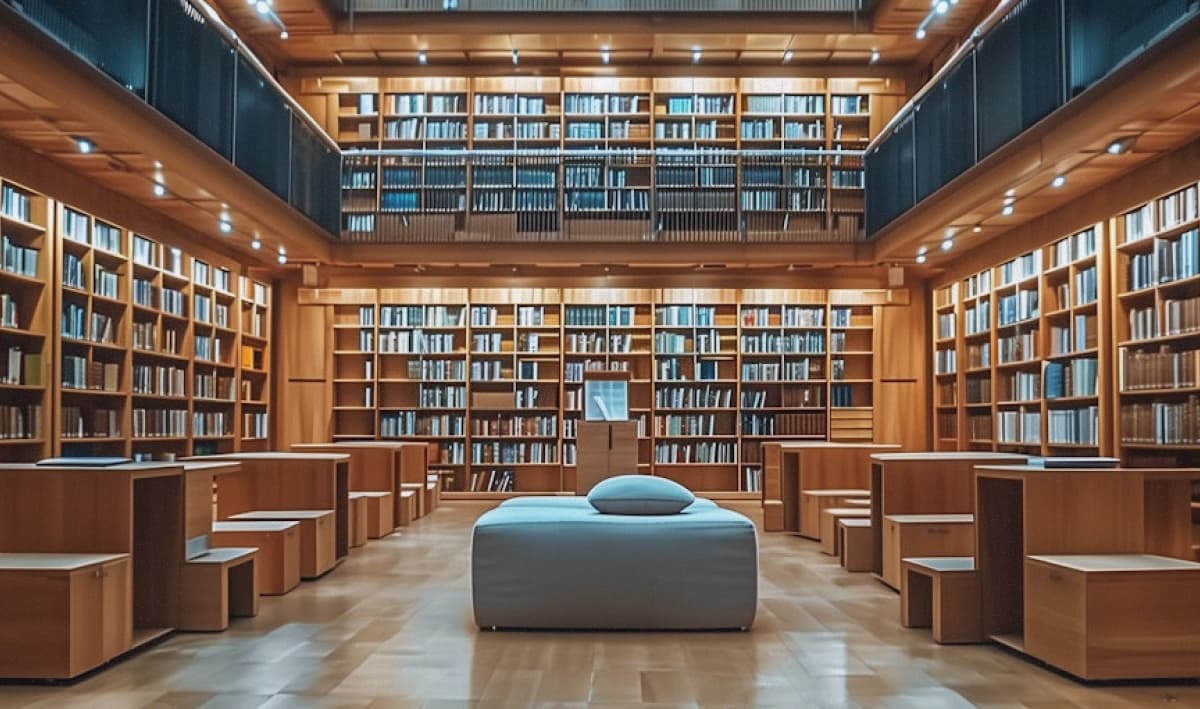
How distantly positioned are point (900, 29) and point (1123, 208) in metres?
6.02

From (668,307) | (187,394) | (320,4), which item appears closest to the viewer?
Answer: (187,394)

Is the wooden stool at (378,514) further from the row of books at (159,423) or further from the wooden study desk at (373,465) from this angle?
the row of books at (159,423)

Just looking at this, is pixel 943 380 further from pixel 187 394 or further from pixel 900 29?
pixel 187 394

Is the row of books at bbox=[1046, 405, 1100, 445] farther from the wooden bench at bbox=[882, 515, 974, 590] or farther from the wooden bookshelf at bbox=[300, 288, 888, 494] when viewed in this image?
the wooden bookshelf at bbox=[300, 288, 888, 494]

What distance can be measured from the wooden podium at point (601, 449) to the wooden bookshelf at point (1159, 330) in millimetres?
4219

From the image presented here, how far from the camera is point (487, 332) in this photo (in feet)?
46.3

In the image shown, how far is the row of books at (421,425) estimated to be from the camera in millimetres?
14023

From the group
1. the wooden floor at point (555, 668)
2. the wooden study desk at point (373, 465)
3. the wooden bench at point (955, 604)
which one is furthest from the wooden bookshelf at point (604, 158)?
the wooden bench at point (955, 604)

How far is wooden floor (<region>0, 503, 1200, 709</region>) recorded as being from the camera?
407 cm

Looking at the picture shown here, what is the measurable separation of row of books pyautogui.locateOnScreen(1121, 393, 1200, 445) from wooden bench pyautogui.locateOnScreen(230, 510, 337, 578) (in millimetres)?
5490

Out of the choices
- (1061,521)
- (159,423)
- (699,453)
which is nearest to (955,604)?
(1061,521)

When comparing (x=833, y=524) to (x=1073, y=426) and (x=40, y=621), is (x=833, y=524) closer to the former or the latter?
(x=1073, y=426)

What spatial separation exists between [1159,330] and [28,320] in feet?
25.1

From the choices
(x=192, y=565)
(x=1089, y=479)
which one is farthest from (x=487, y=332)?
(x=1089, y=479)
